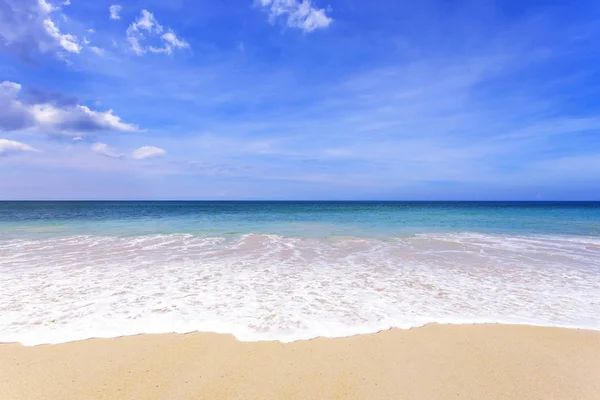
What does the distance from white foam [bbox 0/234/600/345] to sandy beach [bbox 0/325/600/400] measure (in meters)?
0.39

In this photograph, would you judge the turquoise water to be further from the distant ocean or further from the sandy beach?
the sandy beach

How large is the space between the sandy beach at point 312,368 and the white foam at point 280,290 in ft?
1.28

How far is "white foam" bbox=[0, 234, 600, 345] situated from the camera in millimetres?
4961

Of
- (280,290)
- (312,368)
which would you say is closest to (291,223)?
(280,290)

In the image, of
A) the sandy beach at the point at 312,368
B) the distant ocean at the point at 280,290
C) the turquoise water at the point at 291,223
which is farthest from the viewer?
the turquoise water at the point at 291,223

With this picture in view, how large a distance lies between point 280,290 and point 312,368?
3148mm

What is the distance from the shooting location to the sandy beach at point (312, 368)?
332 centimetres

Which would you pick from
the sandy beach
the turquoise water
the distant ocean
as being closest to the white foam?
the distant ocean

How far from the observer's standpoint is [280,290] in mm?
6816

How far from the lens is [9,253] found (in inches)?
428

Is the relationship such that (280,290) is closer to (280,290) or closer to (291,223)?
(280,290)

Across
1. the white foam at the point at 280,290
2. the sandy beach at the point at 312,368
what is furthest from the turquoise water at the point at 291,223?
the sandy beach at the point at 312,368

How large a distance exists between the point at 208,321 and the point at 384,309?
3.17 m

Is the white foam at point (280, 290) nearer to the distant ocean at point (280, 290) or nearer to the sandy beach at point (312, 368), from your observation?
the distant ocean at point (280, 290)
